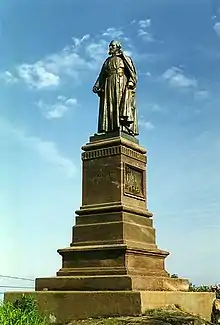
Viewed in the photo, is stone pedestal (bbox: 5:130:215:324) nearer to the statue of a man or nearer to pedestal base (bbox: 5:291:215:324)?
pedestal base (bbox: 5:291:215:324)

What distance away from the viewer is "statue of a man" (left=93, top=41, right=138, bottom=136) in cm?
1094

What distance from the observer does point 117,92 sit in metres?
11.1

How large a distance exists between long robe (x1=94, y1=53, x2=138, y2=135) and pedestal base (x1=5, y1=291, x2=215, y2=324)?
12.2 feet

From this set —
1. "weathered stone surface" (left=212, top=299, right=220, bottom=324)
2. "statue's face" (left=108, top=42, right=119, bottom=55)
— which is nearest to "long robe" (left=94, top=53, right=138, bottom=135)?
"statue's face" (left=108, top=42, right=119, bottom=55)

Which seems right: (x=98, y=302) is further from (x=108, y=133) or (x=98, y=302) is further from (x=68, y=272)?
(x=108, y=133)

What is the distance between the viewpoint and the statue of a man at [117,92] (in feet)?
35.9

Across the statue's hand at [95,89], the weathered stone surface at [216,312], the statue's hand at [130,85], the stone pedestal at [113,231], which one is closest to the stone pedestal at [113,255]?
the stone pedestal at [113,231]

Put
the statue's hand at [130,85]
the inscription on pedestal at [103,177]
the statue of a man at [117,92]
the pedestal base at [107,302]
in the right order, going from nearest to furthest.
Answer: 1. the pedestal base at [107,302]
2. the inscription on pedestal at [103,177]
3. the statue of a man at [117,92]
4. the statue's hand at [130,85]

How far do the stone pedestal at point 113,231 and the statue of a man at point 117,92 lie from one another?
36 centimetres

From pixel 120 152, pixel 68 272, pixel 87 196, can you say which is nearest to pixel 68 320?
pixel 68 272

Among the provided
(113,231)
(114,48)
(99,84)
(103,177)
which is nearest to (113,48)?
(114,48)

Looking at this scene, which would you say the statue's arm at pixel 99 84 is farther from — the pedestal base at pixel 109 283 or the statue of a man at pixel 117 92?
the pedestal base at pixel 109 283

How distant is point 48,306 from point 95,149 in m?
3.37

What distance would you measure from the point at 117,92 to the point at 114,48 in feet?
3.61
